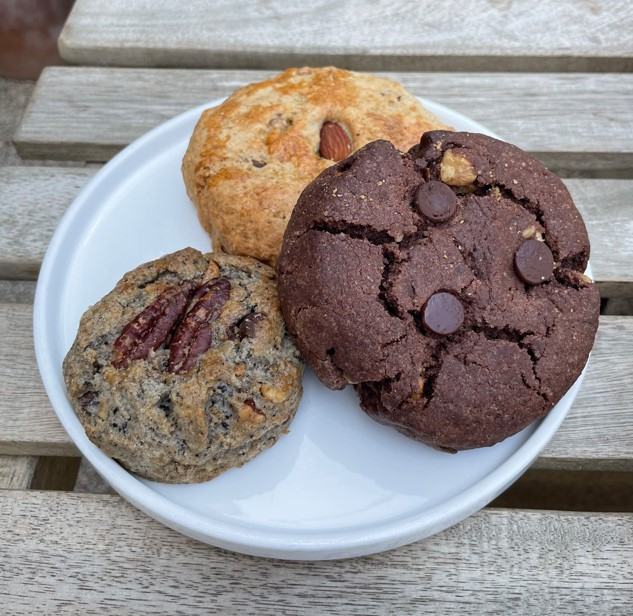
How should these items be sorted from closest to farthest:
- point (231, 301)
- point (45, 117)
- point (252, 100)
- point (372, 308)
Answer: point (372, 308)
point (231, 301)
point (252, 100)
point (45, 117)

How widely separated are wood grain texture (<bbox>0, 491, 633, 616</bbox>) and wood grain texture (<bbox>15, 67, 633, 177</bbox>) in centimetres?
113

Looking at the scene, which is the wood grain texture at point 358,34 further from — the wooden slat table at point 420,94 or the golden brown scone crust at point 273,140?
the golden brown scone crust at point 273,140

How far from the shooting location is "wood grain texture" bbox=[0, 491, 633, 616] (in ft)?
4.38

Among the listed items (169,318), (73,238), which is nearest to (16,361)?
(73,238)

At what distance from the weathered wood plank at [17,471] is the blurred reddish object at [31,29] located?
196 centimetres

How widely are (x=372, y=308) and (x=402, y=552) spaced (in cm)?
58

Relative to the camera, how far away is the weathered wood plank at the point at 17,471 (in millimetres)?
1542

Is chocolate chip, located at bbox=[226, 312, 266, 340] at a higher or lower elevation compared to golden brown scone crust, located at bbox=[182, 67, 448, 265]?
lower

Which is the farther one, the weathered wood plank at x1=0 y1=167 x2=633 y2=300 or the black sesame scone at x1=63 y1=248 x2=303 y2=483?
the weathered wood plank at x1=0 y1=167 x2=633 y2=300

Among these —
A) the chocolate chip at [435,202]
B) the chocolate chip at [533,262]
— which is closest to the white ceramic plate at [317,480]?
the chocolate chip at [533,262]

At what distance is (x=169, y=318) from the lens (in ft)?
4.21

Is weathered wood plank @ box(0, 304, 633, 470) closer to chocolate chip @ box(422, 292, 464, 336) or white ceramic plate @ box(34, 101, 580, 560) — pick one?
white ceramic plate @ box(34, 101, 580, 560)

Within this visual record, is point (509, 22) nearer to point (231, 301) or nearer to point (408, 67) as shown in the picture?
point (408, 67)

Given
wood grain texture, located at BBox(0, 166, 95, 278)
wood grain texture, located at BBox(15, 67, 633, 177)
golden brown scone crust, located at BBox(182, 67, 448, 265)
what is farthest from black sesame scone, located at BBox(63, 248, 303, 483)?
wood grain texture, located at BBox(15, 67, 633, 177)
